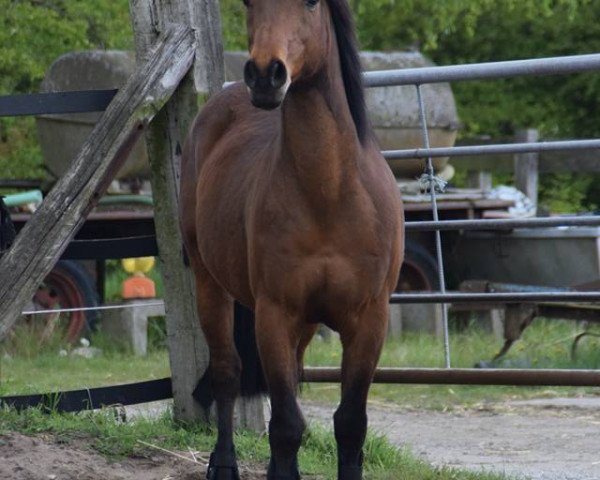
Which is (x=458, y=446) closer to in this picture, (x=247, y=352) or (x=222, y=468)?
(x=247, y=352)

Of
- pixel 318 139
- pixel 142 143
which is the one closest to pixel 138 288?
pixel 142 143

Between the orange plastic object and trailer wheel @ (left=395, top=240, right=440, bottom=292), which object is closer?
the orange plastic object

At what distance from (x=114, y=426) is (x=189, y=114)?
4.76 ft

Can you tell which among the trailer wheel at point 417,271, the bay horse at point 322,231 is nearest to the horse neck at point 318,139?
the bay horse at point 322,231

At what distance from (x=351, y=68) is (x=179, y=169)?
1.58 metres

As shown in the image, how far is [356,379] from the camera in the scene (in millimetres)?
4883

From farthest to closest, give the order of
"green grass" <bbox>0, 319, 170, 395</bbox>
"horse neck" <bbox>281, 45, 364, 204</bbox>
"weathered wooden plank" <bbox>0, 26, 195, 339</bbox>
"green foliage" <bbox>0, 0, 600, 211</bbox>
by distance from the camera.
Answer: "green foliage" <bbox>0, 0, 600, 211</bbox>
"green grass" <bbox>0, 319, 170, 395</bbox>
"weathered wooden plank" <bbox>0, 26, 195, 339</bbox>
"horse neck" <bbox>281, 45, 364, 204</bbox>

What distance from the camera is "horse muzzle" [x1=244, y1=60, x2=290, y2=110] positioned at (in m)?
4.00

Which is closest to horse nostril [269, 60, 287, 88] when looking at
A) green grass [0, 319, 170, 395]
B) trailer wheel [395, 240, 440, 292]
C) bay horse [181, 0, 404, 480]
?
bay horse [181, 0, 404, 480]

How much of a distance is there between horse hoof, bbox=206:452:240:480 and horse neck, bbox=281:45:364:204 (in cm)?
144

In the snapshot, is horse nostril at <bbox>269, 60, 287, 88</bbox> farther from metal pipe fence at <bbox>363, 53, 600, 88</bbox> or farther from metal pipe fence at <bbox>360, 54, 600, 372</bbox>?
metal pipe fence at <bbox>360, 54, 600, 372</bbox>

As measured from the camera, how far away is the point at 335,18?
15.6 ft

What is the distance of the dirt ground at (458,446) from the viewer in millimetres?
5332

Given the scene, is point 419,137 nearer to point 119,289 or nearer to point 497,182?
point 119,289
